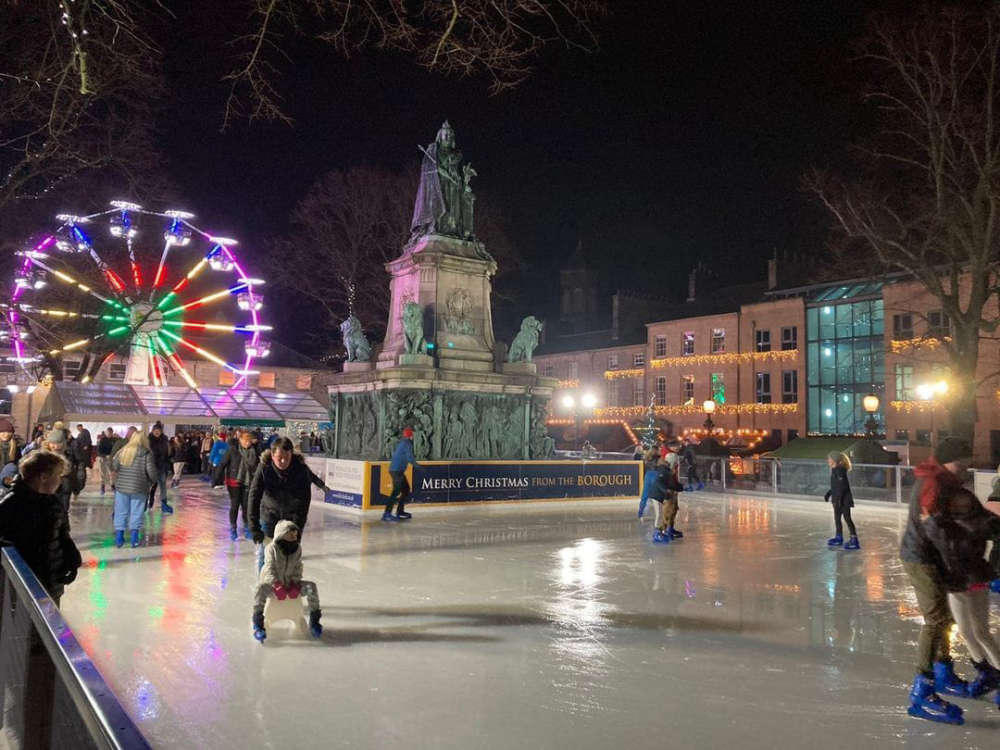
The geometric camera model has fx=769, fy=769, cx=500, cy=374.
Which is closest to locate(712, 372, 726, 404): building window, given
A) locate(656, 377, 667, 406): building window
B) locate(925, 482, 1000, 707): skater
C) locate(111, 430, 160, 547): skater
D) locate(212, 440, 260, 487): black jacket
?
locate(656, 377, 667, 406): building window

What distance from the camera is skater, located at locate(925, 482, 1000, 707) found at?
15.1ft

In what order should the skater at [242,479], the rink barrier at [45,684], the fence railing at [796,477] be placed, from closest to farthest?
the rink barrier at [45,684] < the skater at [242,479] < the fence railing at [796,477]

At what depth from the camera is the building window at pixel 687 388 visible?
44.9m

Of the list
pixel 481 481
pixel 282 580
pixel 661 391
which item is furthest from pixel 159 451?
pixel 661 391

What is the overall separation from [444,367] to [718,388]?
2960 cm

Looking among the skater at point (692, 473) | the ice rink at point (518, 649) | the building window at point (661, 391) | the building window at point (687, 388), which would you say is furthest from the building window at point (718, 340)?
the ice rink at point (518, 649)

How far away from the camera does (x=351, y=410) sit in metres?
18.4

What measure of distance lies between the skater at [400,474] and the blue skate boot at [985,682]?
10.3 metres

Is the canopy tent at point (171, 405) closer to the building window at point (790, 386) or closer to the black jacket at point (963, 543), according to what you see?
the building window at point (790, 386)

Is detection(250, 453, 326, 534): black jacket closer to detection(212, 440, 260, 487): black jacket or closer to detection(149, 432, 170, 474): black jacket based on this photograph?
detection(212, 440, 260, 487): black jacket

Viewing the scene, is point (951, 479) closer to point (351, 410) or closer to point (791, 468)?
point (351, 410)

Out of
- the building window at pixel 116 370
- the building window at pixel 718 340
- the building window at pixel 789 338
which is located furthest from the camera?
the building window at pixel 116 370

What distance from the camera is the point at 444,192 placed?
18.7m

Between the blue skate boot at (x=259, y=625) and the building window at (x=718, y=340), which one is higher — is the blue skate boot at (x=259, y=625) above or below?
below
